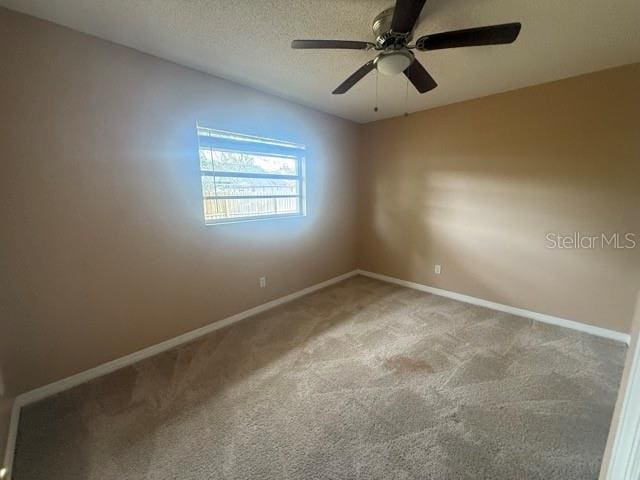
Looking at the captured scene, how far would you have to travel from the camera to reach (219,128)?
2.28 metres

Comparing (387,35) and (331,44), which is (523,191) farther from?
(331,44)

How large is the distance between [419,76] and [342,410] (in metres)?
2.24

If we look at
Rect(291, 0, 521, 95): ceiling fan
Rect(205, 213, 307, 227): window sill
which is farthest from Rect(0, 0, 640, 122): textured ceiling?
Rect(205, 213, 307, 227): window sill

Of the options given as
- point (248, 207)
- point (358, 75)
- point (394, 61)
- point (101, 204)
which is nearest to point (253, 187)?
point (248, 207)

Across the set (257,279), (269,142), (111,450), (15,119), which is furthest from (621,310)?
(15,119)

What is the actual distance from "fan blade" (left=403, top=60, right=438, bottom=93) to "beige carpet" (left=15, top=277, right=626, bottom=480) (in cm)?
207

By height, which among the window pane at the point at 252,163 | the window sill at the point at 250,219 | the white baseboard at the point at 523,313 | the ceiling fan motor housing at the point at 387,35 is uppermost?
the ceiling fan motor housing at the point at 387,35

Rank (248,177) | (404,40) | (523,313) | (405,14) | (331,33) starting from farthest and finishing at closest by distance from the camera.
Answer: (523,313) → (248,177) → (331,33) → (404,40) → (405,14)

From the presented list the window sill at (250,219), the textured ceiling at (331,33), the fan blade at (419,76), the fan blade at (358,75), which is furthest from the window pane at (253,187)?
the fan blade at (419,76)

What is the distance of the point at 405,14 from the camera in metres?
1.16

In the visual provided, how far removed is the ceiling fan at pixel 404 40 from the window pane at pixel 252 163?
4.24 ft

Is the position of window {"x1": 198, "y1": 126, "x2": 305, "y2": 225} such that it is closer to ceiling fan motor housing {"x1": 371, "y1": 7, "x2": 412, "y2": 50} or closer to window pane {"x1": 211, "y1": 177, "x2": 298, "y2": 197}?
window pane {"x1": 211, "y1": 177, "x2": 298, "y2": 197}

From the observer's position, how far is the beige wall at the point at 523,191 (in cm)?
214

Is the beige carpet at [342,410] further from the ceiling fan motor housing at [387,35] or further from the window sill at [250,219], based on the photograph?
the ceiling fan motor housing at [387,35]
